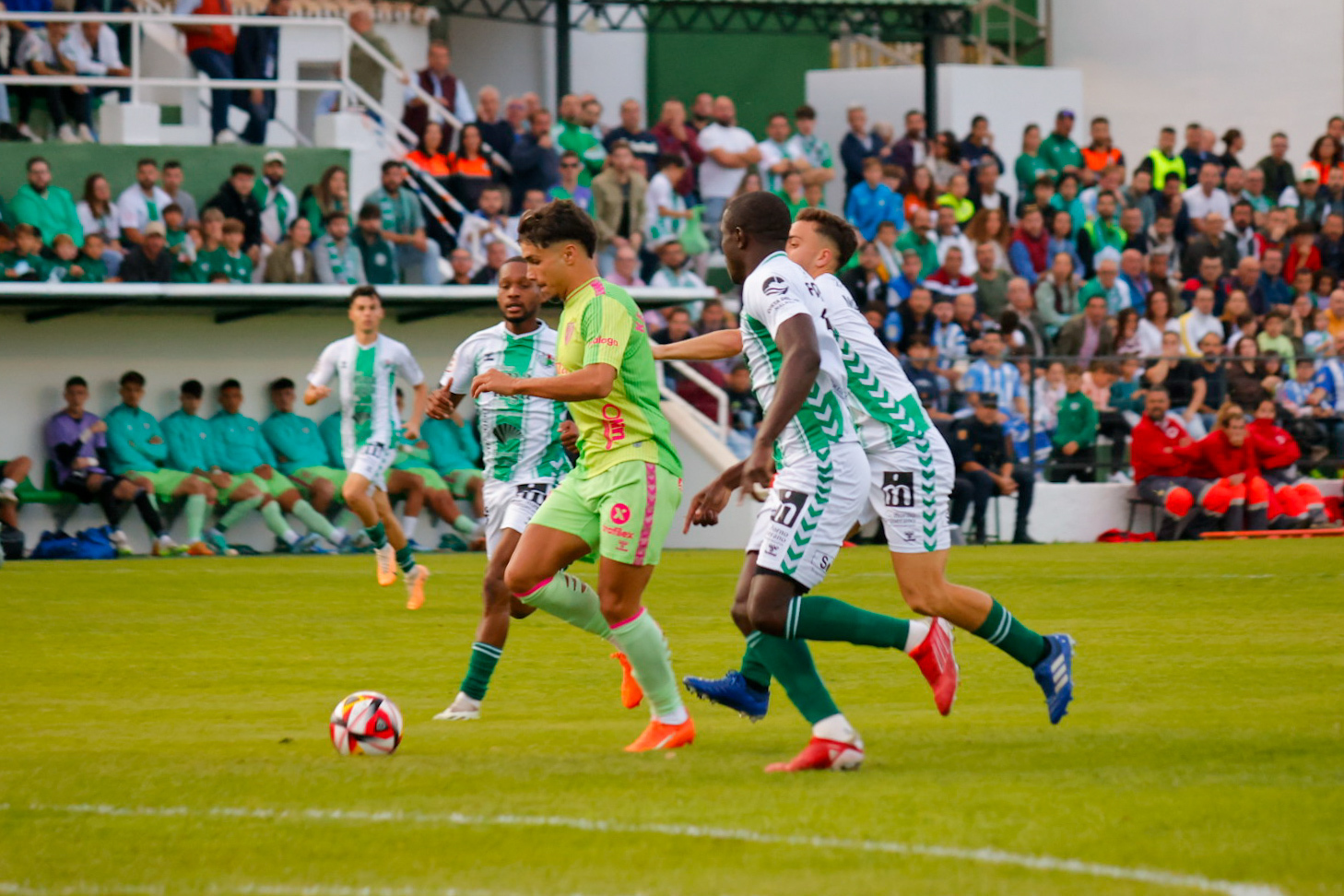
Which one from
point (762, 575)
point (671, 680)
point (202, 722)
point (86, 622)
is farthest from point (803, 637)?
point (86, 622)

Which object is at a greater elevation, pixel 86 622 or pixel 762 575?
pixel 762 575

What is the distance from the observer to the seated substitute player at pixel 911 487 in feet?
24.1

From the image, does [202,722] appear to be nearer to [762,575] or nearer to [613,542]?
[613,542]

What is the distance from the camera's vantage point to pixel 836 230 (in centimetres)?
767

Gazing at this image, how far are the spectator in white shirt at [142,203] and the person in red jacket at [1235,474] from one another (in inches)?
446

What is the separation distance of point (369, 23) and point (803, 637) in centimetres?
1806

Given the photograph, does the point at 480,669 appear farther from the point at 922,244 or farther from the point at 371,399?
the point at 922,244

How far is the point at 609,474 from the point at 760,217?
3.76 ft

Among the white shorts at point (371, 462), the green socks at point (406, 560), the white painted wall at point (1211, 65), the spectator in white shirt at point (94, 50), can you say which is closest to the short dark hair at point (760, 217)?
the green socks at point (406, 560)

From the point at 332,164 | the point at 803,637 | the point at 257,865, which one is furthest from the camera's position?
the point at 332,164

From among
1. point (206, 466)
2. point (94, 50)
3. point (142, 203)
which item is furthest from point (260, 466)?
point (94, 50)

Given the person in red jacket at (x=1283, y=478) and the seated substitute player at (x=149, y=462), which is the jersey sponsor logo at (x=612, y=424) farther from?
the person in red jacket at (x=1283, y=478)

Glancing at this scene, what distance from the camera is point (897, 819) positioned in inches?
228

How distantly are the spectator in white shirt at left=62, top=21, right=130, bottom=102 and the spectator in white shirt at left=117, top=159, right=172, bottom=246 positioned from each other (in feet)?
6.06
